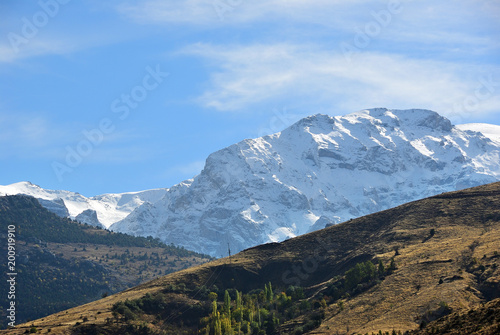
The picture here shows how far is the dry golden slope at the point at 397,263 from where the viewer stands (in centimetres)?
10319

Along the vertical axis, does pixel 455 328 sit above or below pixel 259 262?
below

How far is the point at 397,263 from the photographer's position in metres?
128

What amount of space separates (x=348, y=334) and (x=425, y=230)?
179ft

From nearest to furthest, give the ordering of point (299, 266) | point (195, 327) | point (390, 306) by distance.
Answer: point (390, 306) < point (195, 327) < point (299, 266)

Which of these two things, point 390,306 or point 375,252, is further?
point 375,252

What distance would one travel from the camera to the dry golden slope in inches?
4063

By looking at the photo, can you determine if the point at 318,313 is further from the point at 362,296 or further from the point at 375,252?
the point at 375,252

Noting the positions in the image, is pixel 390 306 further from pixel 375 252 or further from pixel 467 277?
pixel 375 252

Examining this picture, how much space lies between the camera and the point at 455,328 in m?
76.3

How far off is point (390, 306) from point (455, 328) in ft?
101

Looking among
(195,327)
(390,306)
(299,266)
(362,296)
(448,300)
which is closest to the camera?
(448,300)

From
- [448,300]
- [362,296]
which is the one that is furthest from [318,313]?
[448,300]

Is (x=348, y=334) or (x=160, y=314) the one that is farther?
(x=160, y=314)

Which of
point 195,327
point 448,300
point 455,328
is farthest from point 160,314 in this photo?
point 455,328
